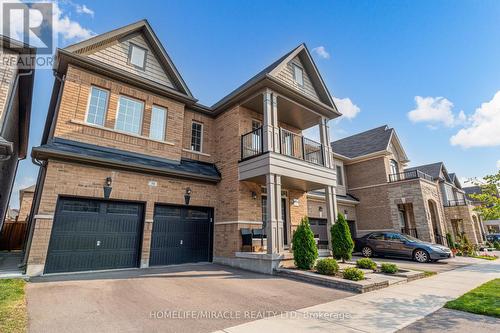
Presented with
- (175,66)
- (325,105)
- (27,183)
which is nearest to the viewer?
(175,66)

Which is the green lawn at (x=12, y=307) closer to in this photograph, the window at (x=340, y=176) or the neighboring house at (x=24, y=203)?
the window at (x=340, y=176)

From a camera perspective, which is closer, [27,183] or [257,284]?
[257,284]

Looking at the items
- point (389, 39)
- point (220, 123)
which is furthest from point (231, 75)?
point (389, 39)

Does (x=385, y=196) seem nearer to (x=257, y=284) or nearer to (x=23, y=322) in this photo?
Result: (x=257, y=284)

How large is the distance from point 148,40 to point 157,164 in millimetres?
5692

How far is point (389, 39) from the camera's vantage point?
10570 mm

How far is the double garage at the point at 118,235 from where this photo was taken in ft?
25.1

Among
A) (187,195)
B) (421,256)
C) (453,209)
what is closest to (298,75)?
(187,195)

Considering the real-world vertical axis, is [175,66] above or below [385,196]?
above

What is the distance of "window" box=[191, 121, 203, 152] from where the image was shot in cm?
1215

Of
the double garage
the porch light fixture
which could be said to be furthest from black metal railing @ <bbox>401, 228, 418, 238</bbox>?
the porch light fixture

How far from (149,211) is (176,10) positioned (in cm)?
757

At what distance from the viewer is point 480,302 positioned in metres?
5.36

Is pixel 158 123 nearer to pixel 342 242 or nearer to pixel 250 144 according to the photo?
pixel 250 144
